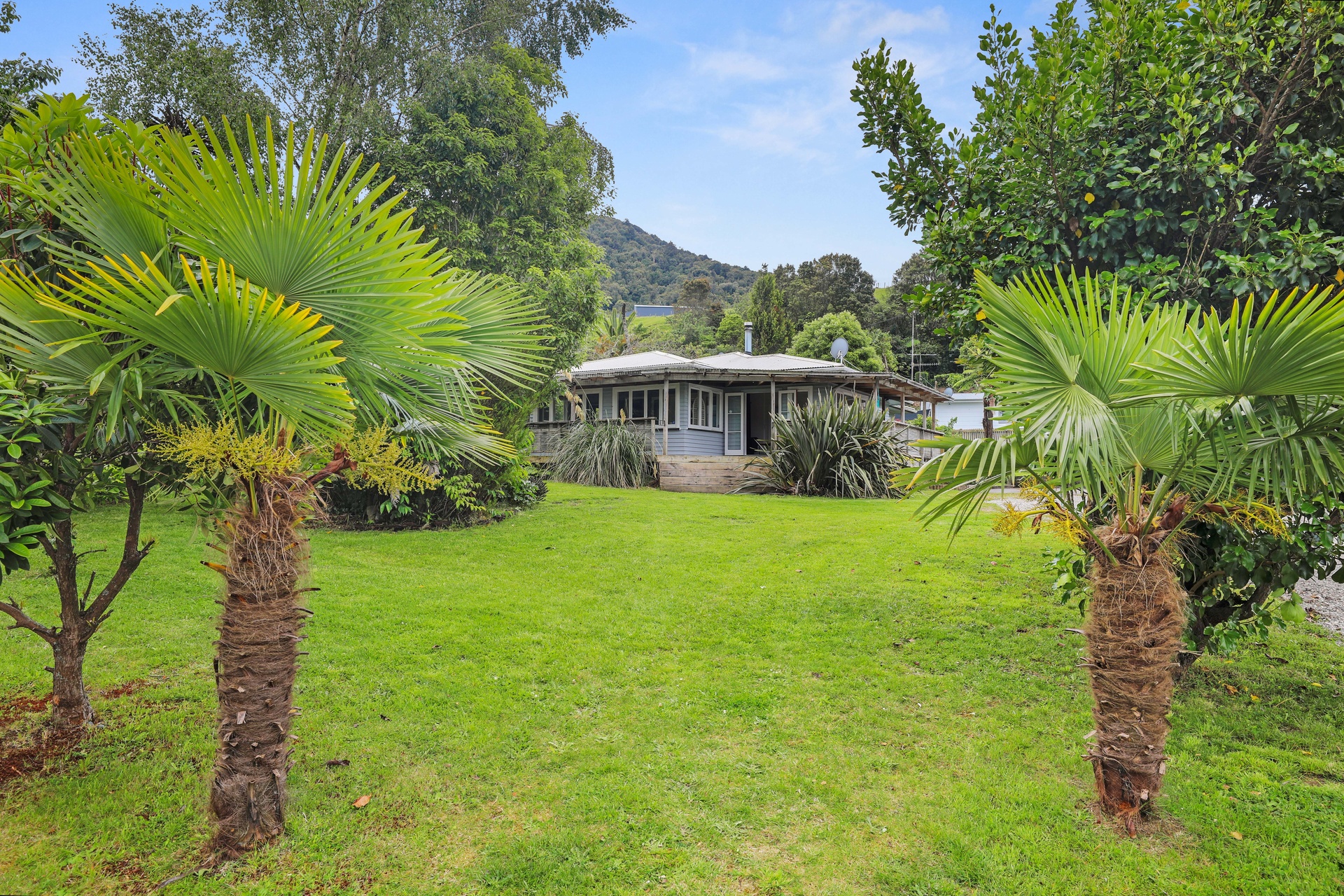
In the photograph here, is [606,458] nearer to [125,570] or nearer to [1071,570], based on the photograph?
[1071,570]

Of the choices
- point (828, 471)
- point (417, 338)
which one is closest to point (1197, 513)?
point (417, 338)

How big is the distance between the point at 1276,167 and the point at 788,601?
496cm

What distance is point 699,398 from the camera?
1980 cm

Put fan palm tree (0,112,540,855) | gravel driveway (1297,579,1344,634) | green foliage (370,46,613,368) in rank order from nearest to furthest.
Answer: fan palm tree (0,112,540,855) → gravel driveway (1297,579,1344,634) → green foliage (370,46,613,368)

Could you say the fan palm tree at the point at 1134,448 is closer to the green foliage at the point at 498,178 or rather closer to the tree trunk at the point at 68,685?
the tree trunk at the point at 68,685

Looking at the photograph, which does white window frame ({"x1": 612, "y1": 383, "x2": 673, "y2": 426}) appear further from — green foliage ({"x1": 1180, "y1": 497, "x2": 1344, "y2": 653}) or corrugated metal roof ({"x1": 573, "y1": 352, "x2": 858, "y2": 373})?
green foliage ({"x1": 1180, "y1": 497, "x2": 1344, "y2": 653})

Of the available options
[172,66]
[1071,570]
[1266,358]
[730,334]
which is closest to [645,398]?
[172,66]

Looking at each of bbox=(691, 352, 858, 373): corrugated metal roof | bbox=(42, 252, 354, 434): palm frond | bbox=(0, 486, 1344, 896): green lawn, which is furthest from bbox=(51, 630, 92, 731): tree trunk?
bbox=(691, 352, 858, 373): corrugated metal roof

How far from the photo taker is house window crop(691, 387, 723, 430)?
64.4 ft

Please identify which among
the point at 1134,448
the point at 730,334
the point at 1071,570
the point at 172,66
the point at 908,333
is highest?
the point at 730,334

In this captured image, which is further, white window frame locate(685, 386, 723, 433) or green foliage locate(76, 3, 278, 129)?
white window frame locate(685, 386, 723, 433)

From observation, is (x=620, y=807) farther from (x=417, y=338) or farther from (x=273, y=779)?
(x=417, y=338)

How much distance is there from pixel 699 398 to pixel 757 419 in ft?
15.5

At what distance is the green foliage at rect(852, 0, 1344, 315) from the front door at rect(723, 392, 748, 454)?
621 inches
